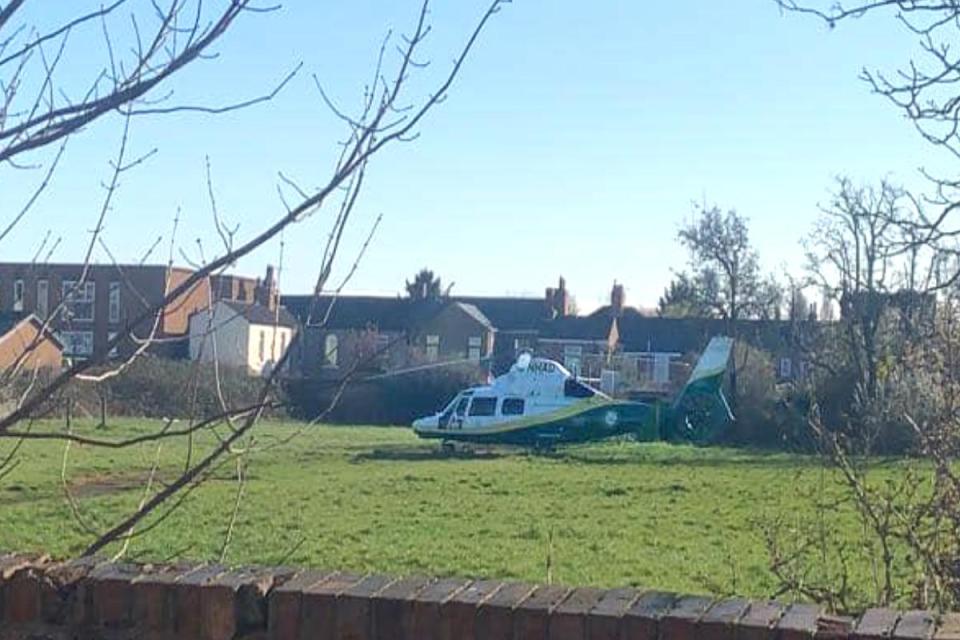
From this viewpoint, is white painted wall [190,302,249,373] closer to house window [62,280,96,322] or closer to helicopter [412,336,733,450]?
house window [62,280,96,322]

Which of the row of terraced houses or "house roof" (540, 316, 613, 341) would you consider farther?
"house roof" (540, 316, 613, 341)

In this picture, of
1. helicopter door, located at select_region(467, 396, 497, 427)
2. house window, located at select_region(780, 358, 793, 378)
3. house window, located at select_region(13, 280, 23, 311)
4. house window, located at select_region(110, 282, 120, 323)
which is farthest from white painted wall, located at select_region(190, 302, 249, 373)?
house window, located at select_region(780, 358, 793, 378)

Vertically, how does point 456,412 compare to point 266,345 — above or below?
below

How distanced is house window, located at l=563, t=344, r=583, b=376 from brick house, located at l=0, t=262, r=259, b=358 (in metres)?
56.8

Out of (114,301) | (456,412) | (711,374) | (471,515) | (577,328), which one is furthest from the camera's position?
(577,328)

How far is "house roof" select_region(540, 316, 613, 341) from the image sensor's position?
230 feet

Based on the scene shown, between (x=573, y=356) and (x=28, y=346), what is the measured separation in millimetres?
63667

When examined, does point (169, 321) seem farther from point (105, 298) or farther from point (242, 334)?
point (242, 334)

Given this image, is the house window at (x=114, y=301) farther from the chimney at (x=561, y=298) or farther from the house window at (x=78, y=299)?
the chimney at (x=561, y=298)

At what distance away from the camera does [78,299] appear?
3771mm

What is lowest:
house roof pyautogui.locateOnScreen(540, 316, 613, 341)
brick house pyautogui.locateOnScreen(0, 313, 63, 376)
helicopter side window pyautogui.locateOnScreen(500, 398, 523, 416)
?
helicopter side window pyautogui.locateOnScreen(500, 398, 523, 416)

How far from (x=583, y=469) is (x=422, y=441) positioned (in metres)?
12.1

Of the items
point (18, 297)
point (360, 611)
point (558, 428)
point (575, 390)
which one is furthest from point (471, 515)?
point (575, 390)

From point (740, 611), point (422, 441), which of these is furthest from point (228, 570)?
point (422, 441)
